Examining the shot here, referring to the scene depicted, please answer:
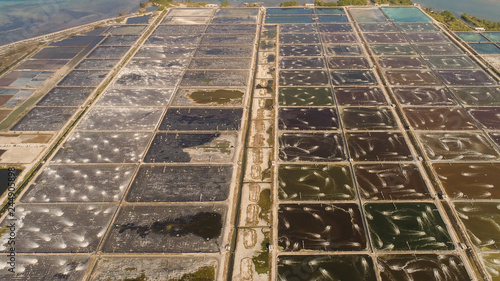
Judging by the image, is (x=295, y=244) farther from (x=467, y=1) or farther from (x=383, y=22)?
(x=467, y=1)

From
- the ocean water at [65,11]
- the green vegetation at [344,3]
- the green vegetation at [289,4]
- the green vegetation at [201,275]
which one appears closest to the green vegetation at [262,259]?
the green vegetation at [201,275]

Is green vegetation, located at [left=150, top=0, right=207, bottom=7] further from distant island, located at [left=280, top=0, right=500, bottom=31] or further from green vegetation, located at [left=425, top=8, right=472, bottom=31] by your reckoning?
green vegetation, located at [left=425, top=8, right=472, bottom=31]

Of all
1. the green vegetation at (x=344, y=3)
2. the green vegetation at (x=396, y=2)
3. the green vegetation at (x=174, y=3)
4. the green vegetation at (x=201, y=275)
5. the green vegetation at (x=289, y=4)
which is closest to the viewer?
the green vegetation at (x=201, y=275)

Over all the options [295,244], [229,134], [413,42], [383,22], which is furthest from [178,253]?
[383,22]

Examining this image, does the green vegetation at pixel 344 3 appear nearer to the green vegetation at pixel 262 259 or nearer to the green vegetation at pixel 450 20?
the green vegetation at pixel 450 20

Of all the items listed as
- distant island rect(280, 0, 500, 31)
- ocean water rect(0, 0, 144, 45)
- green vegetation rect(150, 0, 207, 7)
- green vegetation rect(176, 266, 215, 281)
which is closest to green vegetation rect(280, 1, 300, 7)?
distant island rect(280, 0, 500, 31)

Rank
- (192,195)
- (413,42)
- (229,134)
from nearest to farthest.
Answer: (192,195)
(229,134)
(413,42)
